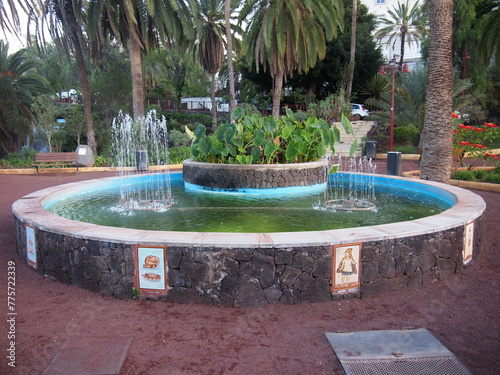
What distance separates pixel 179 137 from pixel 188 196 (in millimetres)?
11027

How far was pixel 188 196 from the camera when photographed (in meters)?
8.59

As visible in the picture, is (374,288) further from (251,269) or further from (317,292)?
(251,269)

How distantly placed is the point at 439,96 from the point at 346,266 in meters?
6.91

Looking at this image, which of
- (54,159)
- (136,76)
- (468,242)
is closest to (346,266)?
(468,242)

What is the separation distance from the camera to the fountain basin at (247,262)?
12.9 feet

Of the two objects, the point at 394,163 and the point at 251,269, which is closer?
the point at 251,269

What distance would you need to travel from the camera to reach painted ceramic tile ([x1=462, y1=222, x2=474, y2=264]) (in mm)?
4828

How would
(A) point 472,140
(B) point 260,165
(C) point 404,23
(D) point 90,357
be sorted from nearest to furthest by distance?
(D) point 90,357
(B) point 260,165
(A) point 472,140
(C) point 404,23

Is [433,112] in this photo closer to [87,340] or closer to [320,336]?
[320,336]

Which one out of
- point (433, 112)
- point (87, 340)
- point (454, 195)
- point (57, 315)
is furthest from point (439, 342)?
point (433, 112)

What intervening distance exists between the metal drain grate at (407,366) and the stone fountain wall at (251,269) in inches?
41.7

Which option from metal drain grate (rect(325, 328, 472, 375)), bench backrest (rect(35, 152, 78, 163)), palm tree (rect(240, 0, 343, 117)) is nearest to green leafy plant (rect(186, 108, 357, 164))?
metal drain grate (rect(325, 328, 472, 375))

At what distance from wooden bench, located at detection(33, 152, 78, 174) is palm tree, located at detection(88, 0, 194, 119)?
380 cm

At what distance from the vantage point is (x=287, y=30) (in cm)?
2027
